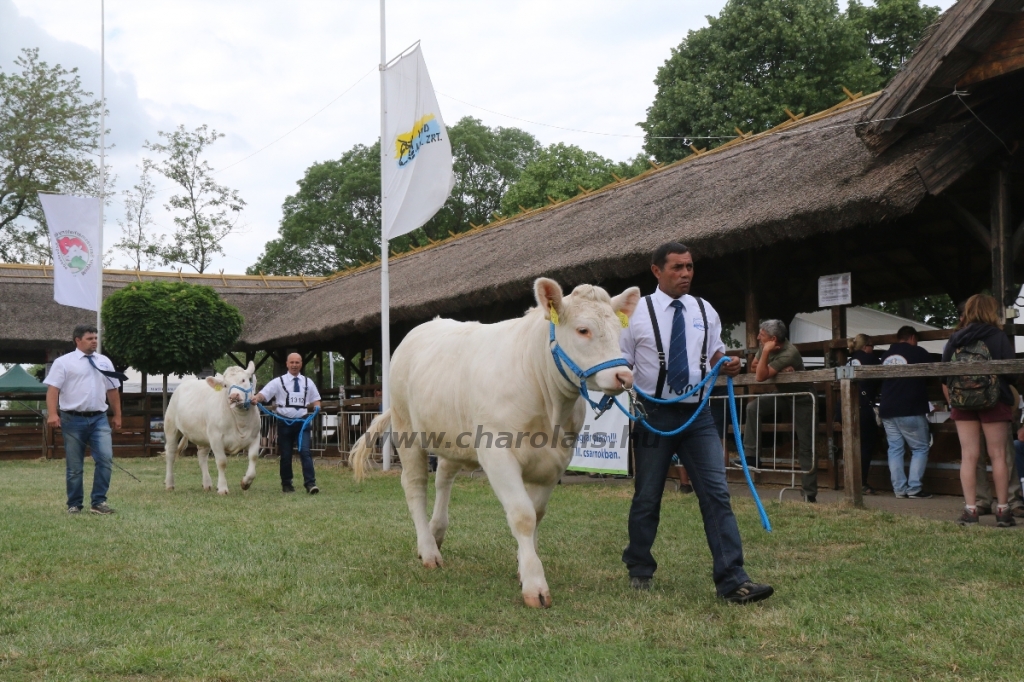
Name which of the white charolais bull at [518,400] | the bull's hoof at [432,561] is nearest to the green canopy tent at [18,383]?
the white charolais bull at [518,400]

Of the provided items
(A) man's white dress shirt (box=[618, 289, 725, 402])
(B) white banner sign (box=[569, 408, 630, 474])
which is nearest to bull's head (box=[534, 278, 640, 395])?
(A) man's white dress shirt (box=[618, 289, 725, 402])

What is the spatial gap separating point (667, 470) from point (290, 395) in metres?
8.17

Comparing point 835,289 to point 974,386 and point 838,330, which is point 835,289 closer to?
point 838,330

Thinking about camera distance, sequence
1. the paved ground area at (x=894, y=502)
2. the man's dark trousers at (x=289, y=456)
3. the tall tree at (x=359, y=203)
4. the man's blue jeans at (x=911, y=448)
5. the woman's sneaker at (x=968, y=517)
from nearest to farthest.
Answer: the woman's sneaker at (x=968, y=517), the paved ground area at (x=894, y=502), the man's blue jeans at (x=911, y=448), the man's dark trousers at (x=289, y=456), the tall tree at (x=359, y=203)

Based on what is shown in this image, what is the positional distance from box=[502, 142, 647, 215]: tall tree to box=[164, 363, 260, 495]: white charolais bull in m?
25.6

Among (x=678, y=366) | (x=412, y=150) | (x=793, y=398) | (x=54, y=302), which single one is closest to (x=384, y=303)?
(x=412, y=150)

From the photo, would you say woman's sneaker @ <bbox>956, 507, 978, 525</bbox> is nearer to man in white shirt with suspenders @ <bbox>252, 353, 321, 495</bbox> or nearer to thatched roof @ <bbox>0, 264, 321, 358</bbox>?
man in white shirt with suspenders @ <bbox>252, 353, 321, 495</bbox>

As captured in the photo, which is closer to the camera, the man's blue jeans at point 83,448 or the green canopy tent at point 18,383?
the man's blue jeans at point 83,448

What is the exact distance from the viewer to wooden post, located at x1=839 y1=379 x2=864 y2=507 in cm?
838

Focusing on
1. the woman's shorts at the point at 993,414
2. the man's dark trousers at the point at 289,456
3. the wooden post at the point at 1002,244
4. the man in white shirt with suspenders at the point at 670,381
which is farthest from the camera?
the man's dark trousers at the point at 289,456

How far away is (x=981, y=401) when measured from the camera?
23.8 feet

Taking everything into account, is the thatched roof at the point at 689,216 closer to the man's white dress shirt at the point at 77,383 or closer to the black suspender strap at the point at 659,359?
the black suspender strap at the point at 659,359

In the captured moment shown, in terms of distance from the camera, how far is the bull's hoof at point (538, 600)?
4.85 metres

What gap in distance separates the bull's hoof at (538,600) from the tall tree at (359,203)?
41721 millimetres
